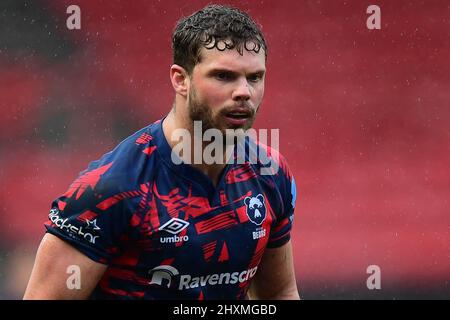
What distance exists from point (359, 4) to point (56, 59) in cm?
231

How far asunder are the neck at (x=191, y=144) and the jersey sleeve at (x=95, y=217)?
24 cm

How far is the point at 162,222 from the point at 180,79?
443mm

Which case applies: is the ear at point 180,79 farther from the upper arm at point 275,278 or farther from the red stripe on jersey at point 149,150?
the upper arm at point 275,278

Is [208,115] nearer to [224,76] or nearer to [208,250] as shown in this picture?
[224,76]

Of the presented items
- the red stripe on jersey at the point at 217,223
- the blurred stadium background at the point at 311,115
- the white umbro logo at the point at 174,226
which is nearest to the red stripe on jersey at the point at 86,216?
the white umbro logo at the point at 174,226

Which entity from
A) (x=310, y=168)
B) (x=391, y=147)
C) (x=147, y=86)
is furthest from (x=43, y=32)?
(x=391, y=147)

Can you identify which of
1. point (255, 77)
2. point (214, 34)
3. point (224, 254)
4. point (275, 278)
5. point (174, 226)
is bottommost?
point (275, 278)

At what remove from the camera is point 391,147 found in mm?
6180

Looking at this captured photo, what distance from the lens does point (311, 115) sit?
622 centimetres

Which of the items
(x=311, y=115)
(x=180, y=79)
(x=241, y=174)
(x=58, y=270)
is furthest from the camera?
(x=311, y=115)

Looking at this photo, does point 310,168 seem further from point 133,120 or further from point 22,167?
point 22,167

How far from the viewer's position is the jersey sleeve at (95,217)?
7.75 ft

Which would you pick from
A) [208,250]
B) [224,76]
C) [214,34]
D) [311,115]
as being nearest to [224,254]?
[208,250]

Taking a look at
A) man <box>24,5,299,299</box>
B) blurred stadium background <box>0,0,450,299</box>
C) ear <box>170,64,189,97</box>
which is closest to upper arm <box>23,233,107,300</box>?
man <box>24,5,299,299</box>
